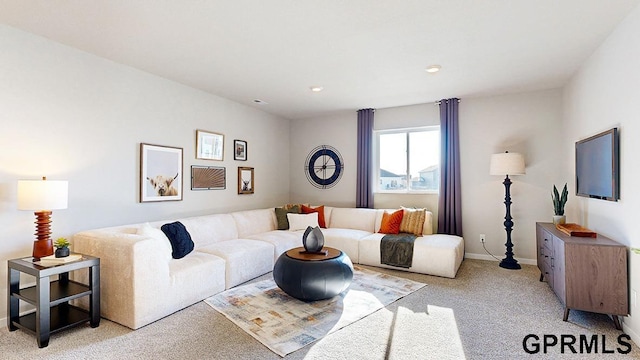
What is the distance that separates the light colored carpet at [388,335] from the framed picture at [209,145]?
219cm

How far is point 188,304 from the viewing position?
3023mm

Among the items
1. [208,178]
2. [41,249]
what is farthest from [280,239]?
[41,249]

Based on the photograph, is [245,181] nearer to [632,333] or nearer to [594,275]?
[594,275]

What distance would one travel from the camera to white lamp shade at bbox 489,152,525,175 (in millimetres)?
4230

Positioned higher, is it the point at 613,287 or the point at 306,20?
the point at 306,20

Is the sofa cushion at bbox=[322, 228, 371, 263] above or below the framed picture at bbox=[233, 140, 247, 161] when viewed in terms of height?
below

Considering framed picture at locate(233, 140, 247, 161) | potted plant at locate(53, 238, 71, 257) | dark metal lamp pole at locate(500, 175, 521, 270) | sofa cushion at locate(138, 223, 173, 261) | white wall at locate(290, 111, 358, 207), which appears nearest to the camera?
potted plant at locate(53, 238, 71, 257)

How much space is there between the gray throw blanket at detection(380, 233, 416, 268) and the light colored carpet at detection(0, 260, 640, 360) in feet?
3.01

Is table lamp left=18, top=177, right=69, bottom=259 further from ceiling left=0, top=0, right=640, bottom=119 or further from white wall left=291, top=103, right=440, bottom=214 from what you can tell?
white wall left=291, top=103, right=440, bottom=214

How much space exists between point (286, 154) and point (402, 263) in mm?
3280

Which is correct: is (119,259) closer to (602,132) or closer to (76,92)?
(76,92)

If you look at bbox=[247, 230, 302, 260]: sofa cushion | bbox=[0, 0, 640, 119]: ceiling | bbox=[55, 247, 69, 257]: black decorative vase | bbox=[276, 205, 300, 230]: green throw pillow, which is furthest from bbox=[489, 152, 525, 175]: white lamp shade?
bbox=[55, 247, 69, 257]: black decorative vase

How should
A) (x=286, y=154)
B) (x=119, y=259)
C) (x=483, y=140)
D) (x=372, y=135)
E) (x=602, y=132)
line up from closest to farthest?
(x=119, y=259)
(x=602, y=132)
(x=483, y=140)
(x=372, y=135)
(x=286, y=154)

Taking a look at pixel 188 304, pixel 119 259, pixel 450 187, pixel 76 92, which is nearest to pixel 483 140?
pixel 450 187
